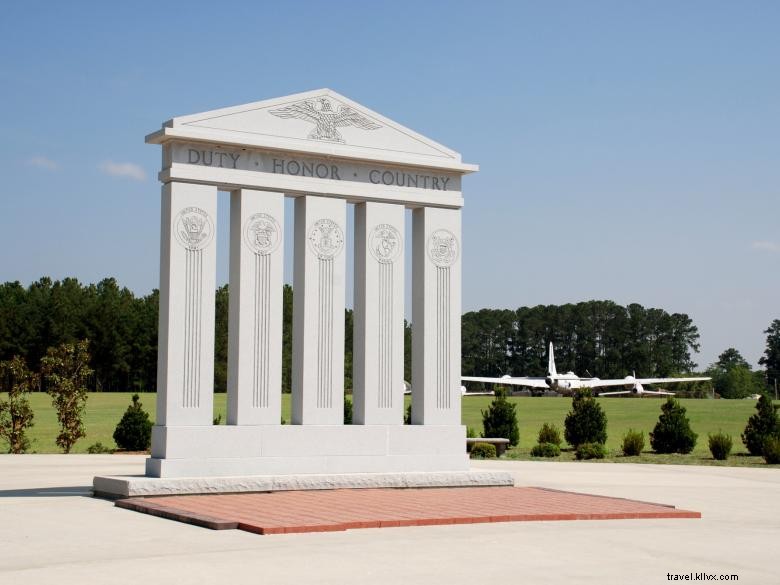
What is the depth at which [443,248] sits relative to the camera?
59.2 feet

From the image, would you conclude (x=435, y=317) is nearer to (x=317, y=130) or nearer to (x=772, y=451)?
(x=317, y=130)

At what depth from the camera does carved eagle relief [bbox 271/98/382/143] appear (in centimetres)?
1681

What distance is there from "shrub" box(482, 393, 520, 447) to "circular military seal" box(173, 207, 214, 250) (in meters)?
17.1

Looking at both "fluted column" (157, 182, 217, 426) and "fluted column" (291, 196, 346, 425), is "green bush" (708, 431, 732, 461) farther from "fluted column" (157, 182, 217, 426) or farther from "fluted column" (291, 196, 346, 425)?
"fluted column" (157, 182, 217, 426)

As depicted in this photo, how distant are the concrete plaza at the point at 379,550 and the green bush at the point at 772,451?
11.4 metres

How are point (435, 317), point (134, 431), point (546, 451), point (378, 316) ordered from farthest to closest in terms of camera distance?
1. point (134, 431)
2. point (546, 451)
3. point (435, 317)
4. point (378, 316)

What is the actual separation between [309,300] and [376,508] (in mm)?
4300

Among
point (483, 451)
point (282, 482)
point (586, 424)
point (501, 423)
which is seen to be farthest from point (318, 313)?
point (586, 424)

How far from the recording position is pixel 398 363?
57.1 ft

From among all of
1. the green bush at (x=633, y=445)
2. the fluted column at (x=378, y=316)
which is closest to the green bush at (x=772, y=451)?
the green bush at (x=633, y=445)

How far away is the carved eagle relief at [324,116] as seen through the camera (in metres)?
16.8

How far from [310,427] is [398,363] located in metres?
1.95

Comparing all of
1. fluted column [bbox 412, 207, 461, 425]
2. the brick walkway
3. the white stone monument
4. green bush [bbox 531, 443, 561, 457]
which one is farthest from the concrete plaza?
green bush [bbox 531, 443, 561, 457]

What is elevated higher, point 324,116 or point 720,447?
point 324,116
